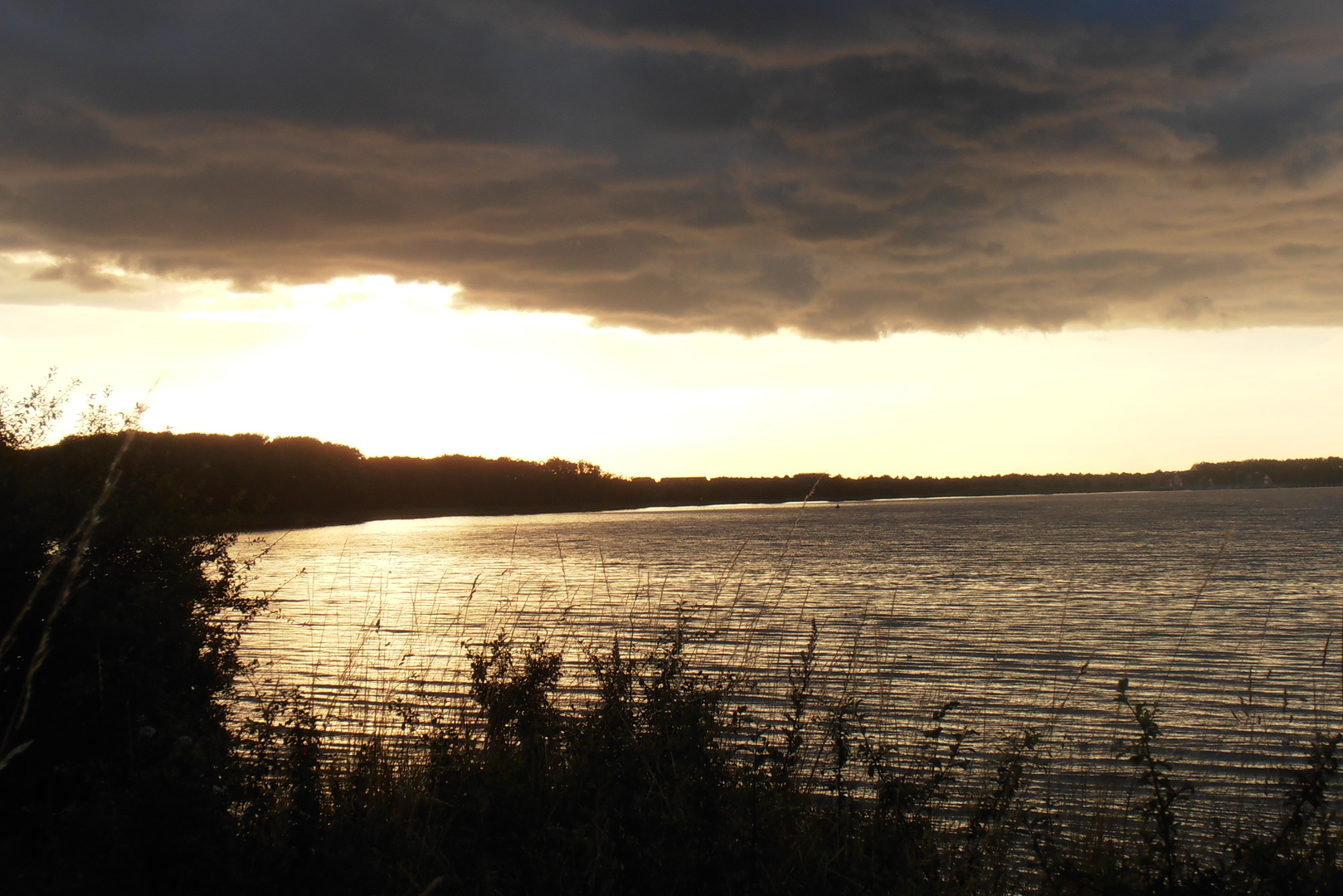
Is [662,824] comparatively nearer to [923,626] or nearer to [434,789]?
[434,789]

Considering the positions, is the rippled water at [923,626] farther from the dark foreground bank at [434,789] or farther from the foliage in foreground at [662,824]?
the foliage in foreground at [662,824]

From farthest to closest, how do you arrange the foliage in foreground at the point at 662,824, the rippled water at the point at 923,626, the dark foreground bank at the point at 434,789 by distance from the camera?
the rippled water at the point at 923,626 < the dark foreground bank at the point at 434,789 < the foliage in foreground at the point at 662,824

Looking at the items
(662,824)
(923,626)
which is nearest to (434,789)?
(662,824)

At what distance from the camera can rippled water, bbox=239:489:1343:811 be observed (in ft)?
40.8

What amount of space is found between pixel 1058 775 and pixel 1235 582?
35.0 meters

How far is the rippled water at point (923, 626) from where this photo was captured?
40.8 ft

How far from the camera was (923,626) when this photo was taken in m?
24.7

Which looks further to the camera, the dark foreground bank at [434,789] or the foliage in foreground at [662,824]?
the dark foreground bank at [434,789]

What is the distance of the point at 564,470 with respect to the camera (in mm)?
172750

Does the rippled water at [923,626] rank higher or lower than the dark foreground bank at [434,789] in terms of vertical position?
lower

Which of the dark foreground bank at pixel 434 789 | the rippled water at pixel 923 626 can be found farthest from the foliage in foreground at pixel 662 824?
the rippled water at pixel 923 626

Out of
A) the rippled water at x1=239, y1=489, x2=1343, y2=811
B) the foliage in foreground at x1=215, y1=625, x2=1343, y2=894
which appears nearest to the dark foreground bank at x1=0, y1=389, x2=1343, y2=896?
the foliage in foreground at x1=215, y1=625, x2=1343, y2=894

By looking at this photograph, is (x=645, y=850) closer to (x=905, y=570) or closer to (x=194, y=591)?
(x=194, y=591)

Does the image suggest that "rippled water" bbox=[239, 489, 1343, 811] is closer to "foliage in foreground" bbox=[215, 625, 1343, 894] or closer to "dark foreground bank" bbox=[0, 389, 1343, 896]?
"dark foreground bank" bbox=[0, 389, 1343, 896]
